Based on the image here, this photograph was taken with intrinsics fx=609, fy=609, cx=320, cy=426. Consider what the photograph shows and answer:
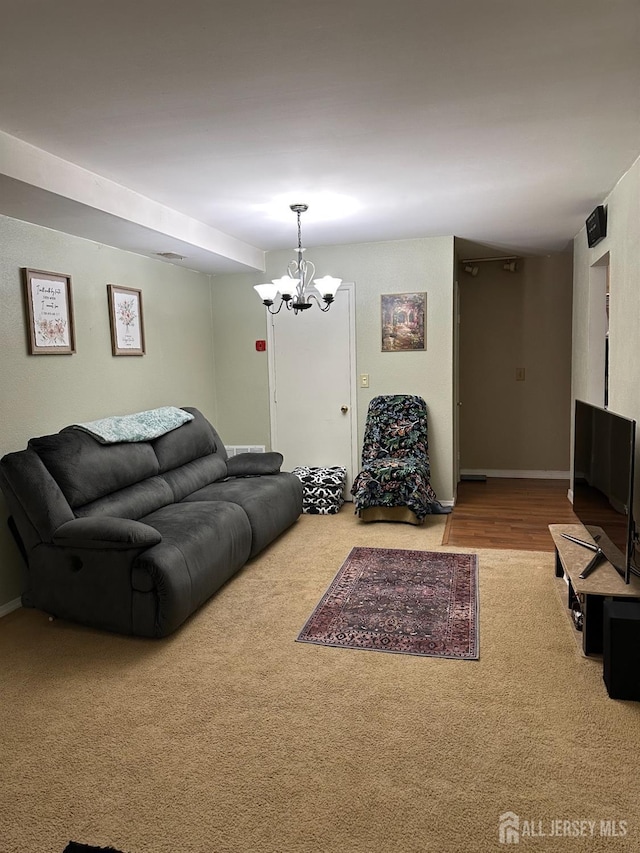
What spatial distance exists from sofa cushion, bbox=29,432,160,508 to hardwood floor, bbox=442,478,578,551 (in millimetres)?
2308

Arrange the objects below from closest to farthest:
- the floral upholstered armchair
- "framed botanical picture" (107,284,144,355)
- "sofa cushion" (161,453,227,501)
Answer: "sofa cushion" (161,453,227,501)
"framed botanical picture" (107,284,144,355)
the floral upholstered armchair

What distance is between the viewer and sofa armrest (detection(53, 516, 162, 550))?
3033mm

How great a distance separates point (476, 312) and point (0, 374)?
→ 501cm

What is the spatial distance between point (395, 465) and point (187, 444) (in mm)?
1700

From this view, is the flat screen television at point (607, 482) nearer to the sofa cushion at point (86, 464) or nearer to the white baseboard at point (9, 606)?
the sofa cushion at point (86, 464)

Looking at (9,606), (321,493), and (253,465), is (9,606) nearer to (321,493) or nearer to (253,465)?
(253,465)

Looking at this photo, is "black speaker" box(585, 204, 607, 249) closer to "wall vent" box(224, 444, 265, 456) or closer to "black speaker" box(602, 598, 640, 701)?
"black speaker" box(602, 598, 640, 701)

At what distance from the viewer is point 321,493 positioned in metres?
5.41

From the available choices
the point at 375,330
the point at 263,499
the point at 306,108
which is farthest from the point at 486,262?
the point at 306,108

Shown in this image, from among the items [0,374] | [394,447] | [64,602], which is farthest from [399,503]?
[0,374]

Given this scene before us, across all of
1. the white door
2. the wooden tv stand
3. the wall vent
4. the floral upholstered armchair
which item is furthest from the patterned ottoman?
the wooden tv stand

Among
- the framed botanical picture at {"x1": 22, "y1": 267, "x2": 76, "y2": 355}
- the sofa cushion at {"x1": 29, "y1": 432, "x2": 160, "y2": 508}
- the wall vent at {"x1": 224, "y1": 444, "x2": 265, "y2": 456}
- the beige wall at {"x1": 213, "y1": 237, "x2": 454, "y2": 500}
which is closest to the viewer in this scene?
the sofa cushion at {"x1": 29, "y1": 432, "x2": 160, "y2": 508}

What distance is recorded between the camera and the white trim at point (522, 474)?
680 centimetres

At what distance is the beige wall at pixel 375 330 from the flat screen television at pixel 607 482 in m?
2.01
